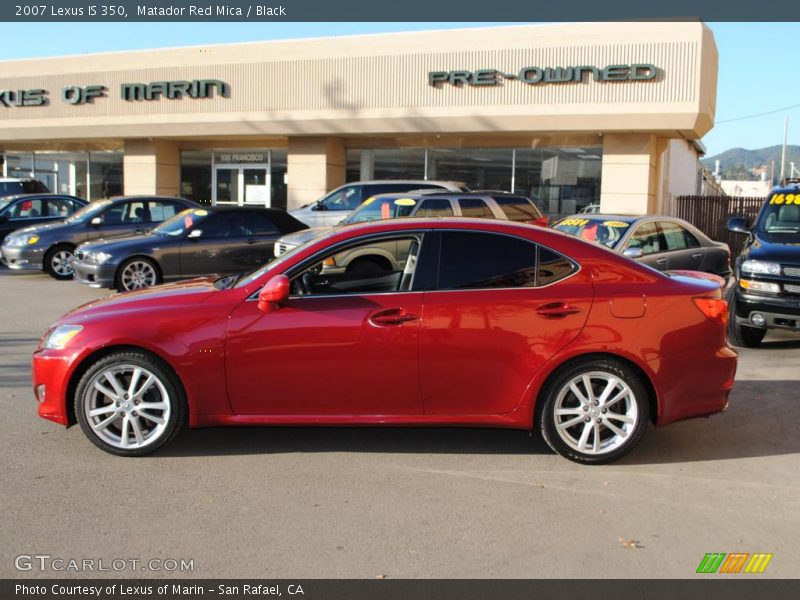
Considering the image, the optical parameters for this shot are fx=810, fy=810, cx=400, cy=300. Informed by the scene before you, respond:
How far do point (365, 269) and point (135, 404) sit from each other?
1841mm

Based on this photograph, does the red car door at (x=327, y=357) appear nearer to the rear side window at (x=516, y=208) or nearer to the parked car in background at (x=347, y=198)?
the rear side window at (x=516, y=208)

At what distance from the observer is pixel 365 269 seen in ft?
19.4

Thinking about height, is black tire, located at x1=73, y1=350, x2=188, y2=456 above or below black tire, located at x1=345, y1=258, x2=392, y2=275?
below

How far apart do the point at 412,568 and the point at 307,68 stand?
860 inches

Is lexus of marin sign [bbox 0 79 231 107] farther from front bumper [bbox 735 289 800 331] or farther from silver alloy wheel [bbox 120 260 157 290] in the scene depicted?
front bumper [bbox 735 289 800 331]

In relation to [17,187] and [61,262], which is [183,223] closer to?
[61,262]

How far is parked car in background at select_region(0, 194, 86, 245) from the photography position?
18.3m

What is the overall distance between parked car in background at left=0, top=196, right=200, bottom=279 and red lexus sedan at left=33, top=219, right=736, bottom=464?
426 inches

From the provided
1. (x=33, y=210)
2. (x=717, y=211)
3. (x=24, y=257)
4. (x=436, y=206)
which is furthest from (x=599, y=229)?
(x=717, y=211)

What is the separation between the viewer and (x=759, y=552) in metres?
4.14

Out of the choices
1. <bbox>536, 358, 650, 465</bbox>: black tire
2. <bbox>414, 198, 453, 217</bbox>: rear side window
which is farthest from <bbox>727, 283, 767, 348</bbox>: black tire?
<bbox>414, 198, 453, 217</bbox>: rear side window

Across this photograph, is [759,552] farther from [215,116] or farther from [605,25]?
[215,116]

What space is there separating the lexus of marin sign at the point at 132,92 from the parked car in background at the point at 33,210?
25.1 feet

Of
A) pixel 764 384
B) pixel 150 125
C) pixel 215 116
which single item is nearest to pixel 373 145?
pixel 215 116
